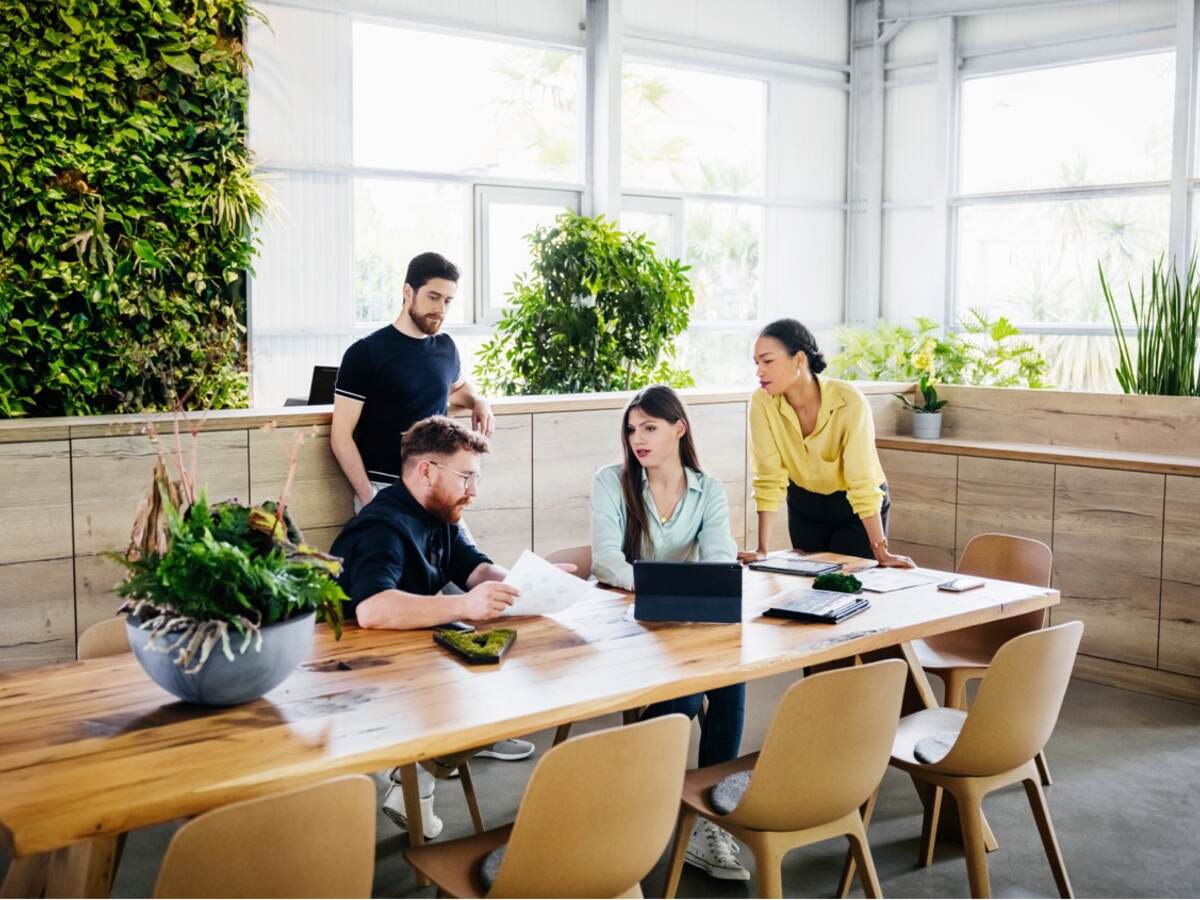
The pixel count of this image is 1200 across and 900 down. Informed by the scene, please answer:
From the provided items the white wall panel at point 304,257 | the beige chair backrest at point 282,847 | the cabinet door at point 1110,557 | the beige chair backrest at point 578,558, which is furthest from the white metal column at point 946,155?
the beige chair backrest at point 282,847

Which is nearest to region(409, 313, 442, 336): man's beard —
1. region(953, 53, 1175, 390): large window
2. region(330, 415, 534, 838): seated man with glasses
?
region(330, 415, 534, 838): seated man with glasses

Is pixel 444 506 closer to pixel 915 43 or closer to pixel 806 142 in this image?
pixel 806 142

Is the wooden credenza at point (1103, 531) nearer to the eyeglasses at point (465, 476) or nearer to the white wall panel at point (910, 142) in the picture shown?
the eyeglasses at point (465, 476)

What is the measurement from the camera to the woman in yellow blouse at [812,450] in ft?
14.3

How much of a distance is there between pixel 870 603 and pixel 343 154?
5.13 meters

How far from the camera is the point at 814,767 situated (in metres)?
2.62

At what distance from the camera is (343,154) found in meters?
7.52

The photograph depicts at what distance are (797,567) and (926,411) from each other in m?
2.82

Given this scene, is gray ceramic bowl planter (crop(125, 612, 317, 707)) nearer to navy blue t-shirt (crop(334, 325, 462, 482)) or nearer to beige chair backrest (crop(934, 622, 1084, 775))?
beige chair backrest (crop(934, 622, 1084, 775))

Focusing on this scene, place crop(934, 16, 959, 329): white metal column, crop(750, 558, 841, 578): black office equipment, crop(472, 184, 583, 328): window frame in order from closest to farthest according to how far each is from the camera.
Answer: crop(750, 558, 841, 578): black office equipment → crop(472, 184, 583, 328): window frame → crop(934, 16, 959, 329): white metal column

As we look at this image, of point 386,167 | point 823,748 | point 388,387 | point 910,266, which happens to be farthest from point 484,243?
point 823,748

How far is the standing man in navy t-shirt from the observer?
4.33 m

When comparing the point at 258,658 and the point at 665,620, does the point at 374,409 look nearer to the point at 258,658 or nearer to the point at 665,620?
the point at 665,620

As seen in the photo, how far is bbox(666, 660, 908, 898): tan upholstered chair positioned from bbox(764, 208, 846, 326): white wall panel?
7.61 meters
